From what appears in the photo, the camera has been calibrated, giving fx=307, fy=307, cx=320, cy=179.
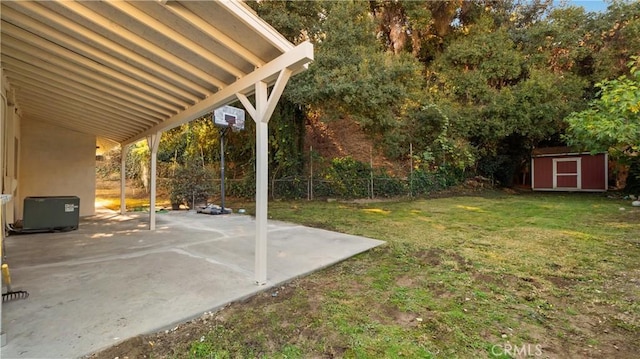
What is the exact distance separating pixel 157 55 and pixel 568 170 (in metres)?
15.7

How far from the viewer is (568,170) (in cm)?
1302

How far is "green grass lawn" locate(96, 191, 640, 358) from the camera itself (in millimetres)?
2027

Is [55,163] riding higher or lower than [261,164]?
higher

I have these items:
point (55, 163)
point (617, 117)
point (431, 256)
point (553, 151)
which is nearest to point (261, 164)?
point (431, 256)

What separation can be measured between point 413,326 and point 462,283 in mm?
1110

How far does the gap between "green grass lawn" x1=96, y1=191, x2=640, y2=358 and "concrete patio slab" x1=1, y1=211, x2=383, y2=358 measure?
0.32 metres

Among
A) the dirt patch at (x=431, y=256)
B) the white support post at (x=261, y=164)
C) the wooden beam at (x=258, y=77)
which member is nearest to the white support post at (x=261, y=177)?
the white support post at (x=261, y=164)

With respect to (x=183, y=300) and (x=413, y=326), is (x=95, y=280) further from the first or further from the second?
(x=413, y=326)

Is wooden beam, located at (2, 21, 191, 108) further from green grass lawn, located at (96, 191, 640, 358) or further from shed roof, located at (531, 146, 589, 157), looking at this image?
shed roof, located at (531, 146, 589, 157)

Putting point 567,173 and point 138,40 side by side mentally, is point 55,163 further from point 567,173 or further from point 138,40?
point 567,173

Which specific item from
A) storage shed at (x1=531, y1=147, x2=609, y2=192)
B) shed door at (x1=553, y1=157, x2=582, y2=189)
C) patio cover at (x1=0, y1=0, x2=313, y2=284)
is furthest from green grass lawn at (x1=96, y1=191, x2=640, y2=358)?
shed door at (x1=553, y1=157, x2=582, y2=189)

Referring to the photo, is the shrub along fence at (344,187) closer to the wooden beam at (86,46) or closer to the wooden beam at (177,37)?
the wooden beam at (86,46)

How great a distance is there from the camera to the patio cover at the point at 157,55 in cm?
244

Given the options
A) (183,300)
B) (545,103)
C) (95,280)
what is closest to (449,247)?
(183,300)
